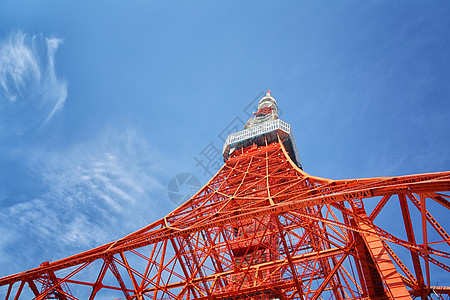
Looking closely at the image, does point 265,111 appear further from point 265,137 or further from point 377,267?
point 377,267

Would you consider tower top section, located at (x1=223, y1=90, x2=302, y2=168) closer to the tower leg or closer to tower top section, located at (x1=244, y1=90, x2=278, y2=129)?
tower top section, located at (x1=244, y1=90, x2=278, y2=129)

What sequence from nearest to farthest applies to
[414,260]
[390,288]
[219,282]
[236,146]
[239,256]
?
[390,288] → [414,260] → [219,282] → [239,256] → [236,146]

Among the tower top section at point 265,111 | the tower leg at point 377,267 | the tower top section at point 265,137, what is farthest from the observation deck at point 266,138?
the tower leg at point 377,267

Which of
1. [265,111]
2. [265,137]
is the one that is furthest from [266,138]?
[265,111]

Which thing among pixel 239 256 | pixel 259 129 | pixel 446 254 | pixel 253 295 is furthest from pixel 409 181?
pixel 259 129

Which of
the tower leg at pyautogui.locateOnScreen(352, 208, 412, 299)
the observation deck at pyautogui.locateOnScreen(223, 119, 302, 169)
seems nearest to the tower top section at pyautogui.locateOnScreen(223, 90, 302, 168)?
the observation deck at pyautogui.locateOnScreen(223, 119, 302, 169)

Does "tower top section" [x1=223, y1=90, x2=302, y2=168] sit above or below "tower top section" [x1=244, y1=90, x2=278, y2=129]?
below

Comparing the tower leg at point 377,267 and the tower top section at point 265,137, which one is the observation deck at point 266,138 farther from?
the tower leg at point 377,267

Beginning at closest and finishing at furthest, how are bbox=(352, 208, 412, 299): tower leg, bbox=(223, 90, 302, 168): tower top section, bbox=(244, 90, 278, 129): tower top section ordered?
bbox=(352, 208, 412, 299): tower leg
bbox=(223, 90, 302, 168): tower top section
bbox=(244, 90, 278, 129): tower top section

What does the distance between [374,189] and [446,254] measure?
95.2 inches

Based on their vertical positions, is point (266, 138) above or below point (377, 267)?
above

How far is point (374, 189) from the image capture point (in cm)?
963

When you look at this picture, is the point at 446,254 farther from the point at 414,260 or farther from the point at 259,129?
the point at 259,129

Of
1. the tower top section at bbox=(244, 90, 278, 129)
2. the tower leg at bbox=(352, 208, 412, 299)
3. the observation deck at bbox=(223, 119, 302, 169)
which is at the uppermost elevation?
the tower top section at bbox=(244, 90, 278, 129)
